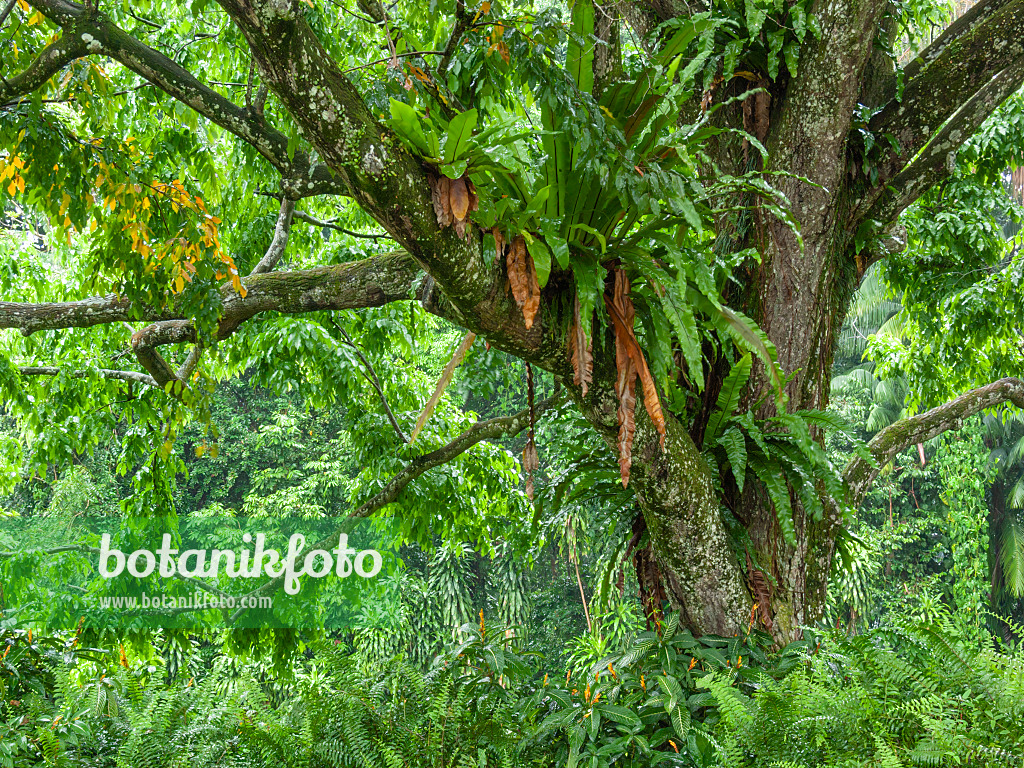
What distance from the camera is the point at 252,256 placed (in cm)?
460

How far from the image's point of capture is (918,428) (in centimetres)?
307

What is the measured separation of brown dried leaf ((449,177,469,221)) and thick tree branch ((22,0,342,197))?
1049mm

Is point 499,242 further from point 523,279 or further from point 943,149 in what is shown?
point 943,149

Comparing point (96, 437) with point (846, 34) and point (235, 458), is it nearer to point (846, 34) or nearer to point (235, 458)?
point (846, 34)

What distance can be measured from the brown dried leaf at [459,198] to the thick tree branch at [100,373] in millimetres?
2940

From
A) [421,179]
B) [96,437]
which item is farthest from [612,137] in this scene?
[96,437]

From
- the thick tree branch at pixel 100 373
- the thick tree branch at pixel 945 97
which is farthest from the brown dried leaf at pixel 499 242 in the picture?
the thick tree branch at pixel 100 373

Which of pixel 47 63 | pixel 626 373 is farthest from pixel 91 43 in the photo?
pixel 626 373

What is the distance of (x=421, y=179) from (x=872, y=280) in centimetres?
1394

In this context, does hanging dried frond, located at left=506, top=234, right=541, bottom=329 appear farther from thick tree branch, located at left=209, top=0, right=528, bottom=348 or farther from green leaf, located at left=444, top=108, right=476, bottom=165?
green leaf, located at left=444, top=108, right=476, bottom=165

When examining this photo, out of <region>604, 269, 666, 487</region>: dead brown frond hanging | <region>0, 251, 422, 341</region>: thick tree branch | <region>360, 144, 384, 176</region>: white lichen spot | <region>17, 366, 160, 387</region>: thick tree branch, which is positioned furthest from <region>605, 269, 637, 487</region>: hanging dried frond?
<region>17, 366, 160, 387</region>: thick tree branch

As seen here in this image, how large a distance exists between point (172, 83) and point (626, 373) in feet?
6.16

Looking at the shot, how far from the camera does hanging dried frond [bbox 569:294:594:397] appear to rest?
1.88 metres

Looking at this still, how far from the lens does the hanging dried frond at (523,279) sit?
71.6 inches
